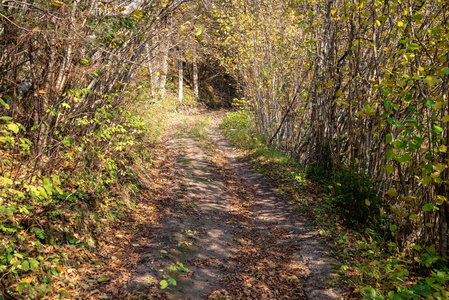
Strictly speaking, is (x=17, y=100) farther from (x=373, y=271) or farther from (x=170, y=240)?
(x=373, y=271)

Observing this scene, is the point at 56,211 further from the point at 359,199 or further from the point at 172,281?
the point at 359,199

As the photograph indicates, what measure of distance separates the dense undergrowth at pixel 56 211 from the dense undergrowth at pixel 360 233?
3.12 meters

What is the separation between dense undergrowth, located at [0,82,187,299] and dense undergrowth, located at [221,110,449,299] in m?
3.12

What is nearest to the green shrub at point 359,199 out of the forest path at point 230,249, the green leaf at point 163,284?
the forest path at point 230,249

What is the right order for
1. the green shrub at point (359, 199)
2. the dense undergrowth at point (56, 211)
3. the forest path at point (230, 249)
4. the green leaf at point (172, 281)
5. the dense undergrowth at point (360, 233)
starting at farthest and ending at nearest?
1. the green shrub at point (359, 199)
2. the forest path at point (230, 249)
3. the green leaf at point (172, 281)
4. the dense undergrowth at point (360, 233)
5. the dense undergrowth at point (56, 211)

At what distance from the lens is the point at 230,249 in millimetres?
4668

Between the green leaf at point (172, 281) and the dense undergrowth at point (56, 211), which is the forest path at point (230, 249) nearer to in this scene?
the green leaf at point (172, 281)

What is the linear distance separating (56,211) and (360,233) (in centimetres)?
464

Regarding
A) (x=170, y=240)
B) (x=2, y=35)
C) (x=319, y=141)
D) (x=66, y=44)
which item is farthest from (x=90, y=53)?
(x=319, y=141)

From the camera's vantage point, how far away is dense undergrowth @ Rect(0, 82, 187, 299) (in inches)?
108

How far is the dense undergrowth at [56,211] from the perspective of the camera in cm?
274

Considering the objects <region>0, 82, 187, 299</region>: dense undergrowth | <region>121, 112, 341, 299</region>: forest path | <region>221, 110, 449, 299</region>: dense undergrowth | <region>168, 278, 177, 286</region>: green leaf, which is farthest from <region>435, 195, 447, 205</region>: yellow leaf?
<region>0, 82, 187, 299</region>: dense undergrowth

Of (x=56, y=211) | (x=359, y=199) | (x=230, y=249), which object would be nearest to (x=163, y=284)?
(x=230, y=249)

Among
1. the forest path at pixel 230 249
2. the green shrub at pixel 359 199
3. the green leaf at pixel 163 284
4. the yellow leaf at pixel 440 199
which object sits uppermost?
the yellow leaf at pixel 440 199
